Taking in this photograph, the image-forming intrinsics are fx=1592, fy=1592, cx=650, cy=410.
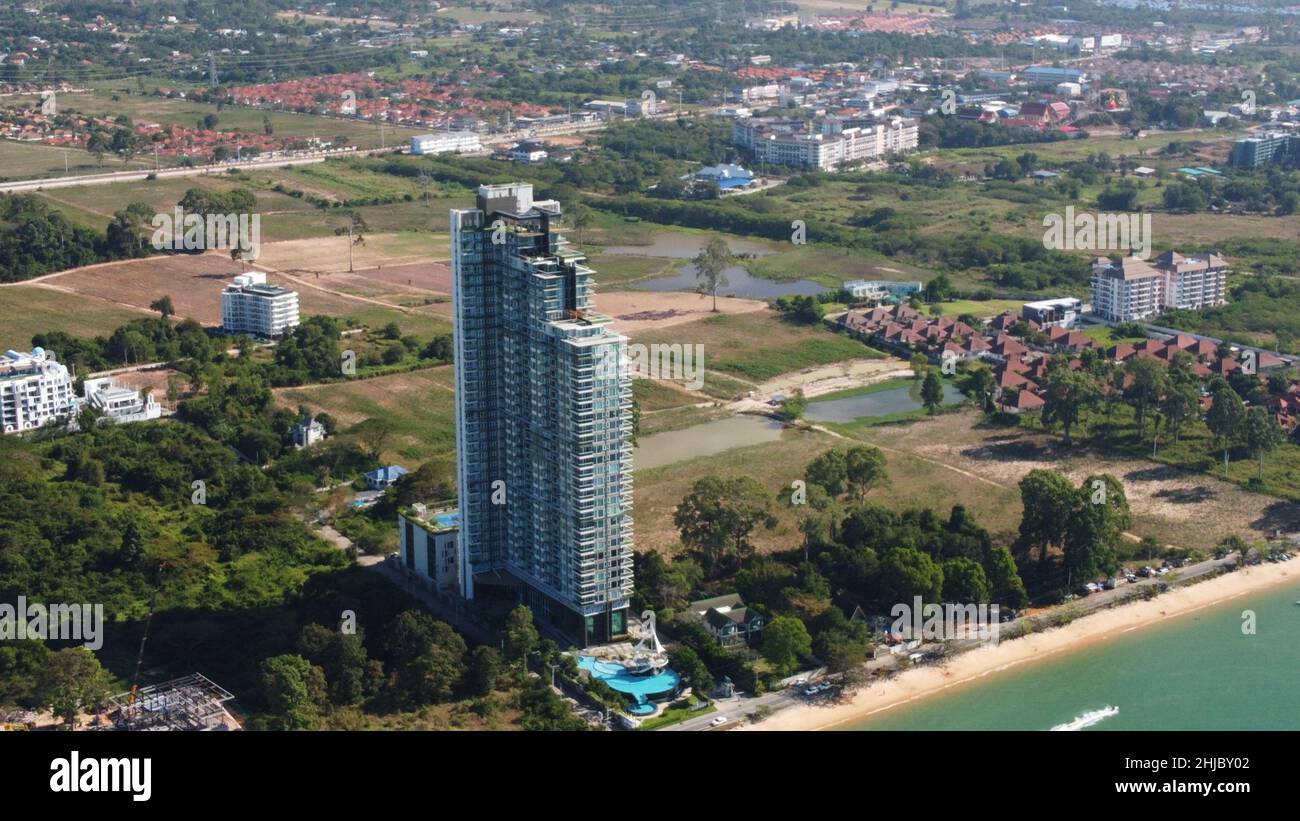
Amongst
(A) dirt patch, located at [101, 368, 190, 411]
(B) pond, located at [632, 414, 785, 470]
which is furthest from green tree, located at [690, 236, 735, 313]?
(A) dirt patch, located at [101, 368, 190, 411]

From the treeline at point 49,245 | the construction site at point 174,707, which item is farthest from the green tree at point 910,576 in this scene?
the treeline at point 49,245

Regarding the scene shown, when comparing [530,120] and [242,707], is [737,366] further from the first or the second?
[530,120]

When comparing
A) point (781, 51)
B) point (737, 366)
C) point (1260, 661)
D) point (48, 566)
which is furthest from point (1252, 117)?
point (48, 566)

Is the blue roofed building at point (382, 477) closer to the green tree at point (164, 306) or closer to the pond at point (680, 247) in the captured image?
the green tree at point (164, 306)

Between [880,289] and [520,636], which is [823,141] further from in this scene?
[520,636]

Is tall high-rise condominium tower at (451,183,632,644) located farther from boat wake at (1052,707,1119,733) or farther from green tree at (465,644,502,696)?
boat wake at (1052,707,1119,733)

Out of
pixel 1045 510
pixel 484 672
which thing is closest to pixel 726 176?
pixel 1045 510
